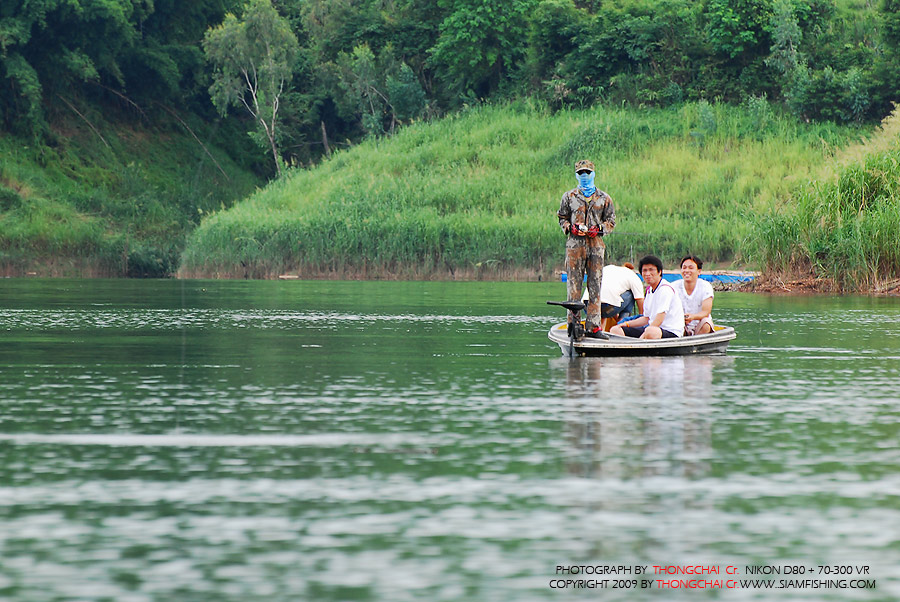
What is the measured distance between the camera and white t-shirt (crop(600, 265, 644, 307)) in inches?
687

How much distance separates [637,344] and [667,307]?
1043 millimetres

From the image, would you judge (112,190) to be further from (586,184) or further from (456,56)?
(586,184)

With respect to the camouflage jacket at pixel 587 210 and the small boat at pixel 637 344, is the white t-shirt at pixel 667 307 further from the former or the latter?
the camouflage jacket at pixel 587 210

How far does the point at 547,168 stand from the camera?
54.9m

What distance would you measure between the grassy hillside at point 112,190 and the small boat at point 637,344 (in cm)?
4326

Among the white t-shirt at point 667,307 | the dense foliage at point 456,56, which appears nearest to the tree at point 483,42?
the dense foliage at point 456,56

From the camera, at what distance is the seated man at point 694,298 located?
17703mm

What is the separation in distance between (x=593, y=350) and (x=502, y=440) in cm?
660

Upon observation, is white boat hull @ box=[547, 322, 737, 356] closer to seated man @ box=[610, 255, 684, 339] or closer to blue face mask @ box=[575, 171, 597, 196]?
seated man @ box=[610, 255, 684, 339]

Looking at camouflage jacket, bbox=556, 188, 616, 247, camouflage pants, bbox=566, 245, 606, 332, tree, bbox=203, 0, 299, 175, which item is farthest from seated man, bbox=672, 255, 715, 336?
tree, bbox=203, 0, 299, 175

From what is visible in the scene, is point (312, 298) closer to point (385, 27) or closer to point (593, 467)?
point (593, 467)

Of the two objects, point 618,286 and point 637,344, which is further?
point 618,286

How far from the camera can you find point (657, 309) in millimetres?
16672

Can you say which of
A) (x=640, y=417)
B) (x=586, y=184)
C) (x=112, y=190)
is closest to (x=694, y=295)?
(x=586, y=184)
